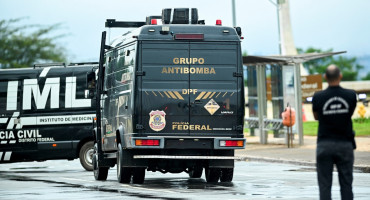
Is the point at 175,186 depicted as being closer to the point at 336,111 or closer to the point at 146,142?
the point at 146,142

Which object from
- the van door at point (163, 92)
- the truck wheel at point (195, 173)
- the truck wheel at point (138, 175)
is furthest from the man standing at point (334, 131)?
the truck wheel at point (195, 173)

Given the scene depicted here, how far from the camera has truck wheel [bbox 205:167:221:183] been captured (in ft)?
61.1

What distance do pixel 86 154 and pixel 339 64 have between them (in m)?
162

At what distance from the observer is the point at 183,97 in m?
17.2

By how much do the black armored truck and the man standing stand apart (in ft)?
21.6

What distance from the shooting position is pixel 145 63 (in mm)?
17188

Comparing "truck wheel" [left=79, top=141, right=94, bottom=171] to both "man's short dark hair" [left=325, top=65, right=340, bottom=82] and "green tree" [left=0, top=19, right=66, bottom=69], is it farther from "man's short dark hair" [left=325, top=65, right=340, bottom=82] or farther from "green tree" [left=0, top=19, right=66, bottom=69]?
"green tree" [left=0, top=19, right=66, bottom=69]

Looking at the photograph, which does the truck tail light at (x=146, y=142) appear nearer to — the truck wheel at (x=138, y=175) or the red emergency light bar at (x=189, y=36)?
the truck wheel at (x=138, y=175)

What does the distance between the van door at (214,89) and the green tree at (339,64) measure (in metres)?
153

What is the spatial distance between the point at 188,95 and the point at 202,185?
1737mm

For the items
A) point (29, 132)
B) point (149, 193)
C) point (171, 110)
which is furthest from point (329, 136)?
point (29, 132)

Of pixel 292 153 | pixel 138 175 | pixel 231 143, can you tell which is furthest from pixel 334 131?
pixel 292 153

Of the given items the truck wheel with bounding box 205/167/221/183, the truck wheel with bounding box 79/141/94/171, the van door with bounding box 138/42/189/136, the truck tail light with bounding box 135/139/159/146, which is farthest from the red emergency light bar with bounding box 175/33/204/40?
the truck wheel with bounding box 79/141/94/171

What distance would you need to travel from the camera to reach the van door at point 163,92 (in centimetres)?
1711
